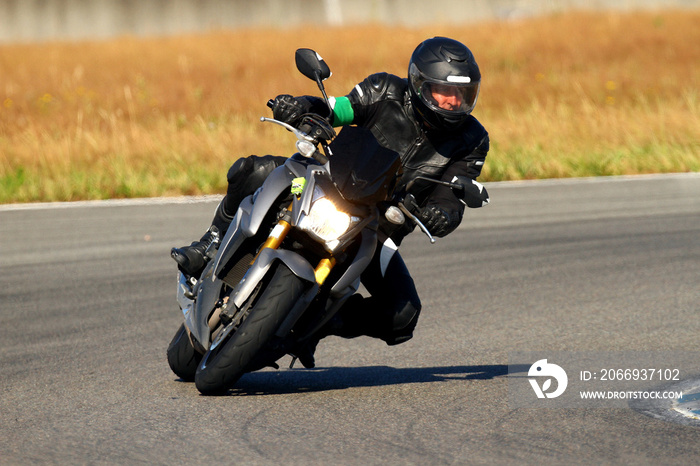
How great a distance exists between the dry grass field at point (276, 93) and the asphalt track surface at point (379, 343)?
7.35 feet

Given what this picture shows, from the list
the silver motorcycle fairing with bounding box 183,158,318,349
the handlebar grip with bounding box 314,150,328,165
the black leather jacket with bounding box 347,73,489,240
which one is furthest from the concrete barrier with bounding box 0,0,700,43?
the handlebar grip with bounding box 314,150,328,165

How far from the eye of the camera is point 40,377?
580 centimetres

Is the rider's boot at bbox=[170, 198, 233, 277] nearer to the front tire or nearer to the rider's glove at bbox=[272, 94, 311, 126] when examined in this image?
the front tire

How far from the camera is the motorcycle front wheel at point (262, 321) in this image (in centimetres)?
462

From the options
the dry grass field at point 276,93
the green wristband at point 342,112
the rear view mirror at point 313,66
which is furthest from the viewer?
the dry grass field at point 276,93

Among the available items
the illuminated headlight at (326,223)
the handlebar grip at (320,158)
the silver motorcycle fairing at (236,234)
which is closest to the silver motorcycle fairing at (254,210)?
the silver motorcycle fairing at (236,234)

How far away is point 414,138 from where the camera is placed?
18.3 ft

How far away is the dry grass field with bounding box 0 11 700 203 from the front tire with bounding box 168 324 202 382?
26.7 ft

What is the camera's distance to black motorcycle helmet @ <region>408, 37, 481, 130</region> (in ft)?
17.3

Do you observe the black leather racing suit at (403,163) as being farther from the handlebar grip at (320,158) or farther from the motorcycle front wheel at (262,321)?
the motorcycle front wheel at (262,321)

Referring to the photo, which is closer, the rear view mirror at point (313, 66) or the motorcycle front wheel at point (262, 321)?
the motorcycle front wheel at point (262, 321)

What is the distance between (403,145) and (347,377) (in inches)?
50.7

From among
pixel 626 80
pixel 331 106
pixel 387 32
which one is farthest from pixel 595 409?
pixel 387 32

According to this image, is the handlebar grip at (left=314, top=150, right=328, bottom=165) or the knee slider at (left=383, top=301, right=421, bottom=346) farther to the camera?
the knee slider at (left=383, top=301, right=421, bottom=346)
